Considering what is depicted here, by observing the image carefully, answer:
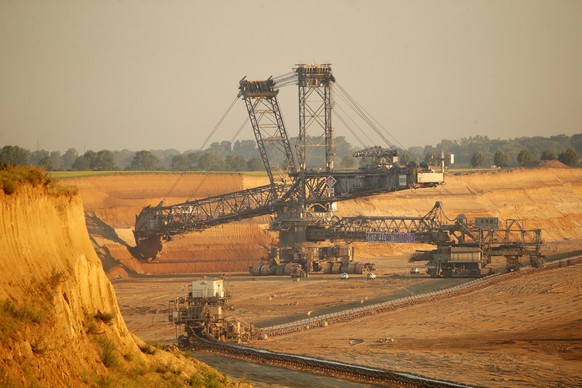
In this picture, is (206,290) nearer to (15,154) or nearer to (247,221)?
(247,221)

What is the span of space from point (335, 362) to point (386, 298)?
2794 centimetres

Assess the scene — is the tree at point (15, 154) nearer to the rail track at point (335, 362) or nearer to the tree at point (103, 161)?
the tree at point (103, 161)

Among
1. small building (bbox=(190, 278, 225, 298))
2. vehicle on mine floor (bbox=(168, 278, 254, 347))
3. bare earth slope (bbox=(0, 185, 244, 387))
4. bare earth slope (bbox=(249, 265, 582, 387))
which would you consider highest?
bare earth slope (bbox=(0, 185, 244, 387))

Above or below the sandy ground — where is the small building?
above

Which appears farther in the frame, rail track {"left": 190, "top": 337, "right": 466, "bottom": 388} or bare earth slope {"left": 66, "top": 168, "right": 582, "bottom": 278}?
bare earth slope {"left": 66, "top": 168, "right": 582, "bottom": 278}

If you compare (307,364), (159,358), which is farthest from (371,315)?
(159,358)

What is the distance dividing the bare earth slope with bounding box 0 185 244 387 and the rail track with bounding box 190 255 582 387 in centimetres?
1321

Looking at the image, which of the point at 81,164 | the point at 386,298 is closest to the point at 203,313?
the point at 386,298

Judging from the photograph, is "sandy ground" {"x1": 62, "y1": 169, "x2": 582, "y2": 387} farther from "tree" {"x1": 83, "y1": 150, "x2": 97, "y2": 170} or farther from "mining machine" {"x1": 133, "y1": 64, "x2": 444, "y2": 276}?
"tree" {"x1": 83, "y1": 150, "x2": 97, "y2": 170}

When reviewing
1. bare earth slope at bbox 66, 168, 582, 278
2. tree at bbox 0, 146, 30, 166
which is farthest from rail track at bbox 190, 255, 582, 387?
tree at bbox 0, 146, 30, 166

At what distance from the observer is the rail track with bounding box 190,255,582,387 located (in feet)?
141

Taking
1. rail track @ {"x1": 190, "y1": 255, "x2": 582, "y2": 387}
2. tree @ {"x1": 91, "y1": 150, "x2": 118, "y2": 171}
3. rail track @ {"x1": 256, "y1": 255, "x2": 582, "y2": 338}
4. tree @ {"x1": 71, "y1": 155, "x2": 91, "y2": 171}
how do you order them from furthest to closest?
1. tree @ {"x1": 91, "y1": 150, "x2": 118, "y2": 171}
2. tree @ {"x1": 71, "y1": 155, "x2": 91, "y2": 171}
3. rail track @ {"x1": 256, "y1": 255, "x2": 582, "y2": 338}
4. rail track @ {"x1": 190, "y1": 255, "x2": 582, "y2": 387}

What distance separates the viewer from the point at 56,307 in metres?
27.6

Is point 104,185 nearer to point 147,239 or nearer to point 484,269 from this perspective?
point 147,239
